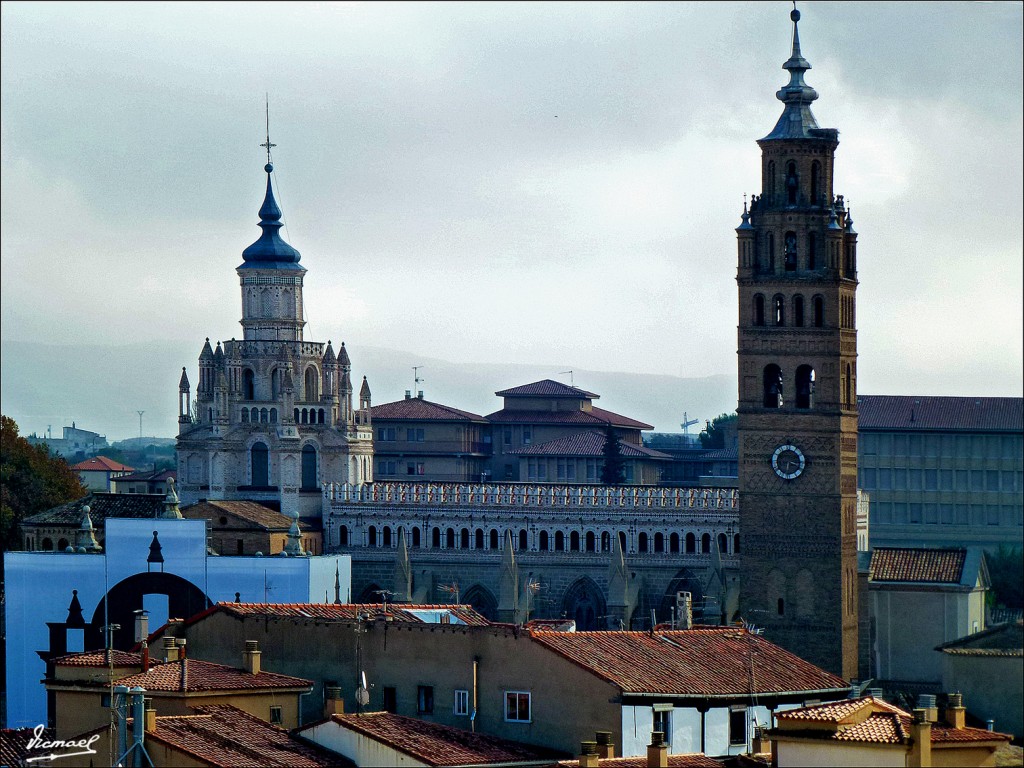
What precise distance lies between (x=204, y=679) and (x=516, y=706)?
20.7 ft

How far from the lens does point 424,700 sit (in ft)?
187

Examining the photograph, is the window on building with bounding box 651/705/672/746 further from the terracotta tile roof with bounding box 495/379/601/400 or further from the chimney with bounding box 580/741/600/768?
the terracotta tile roof with bounding box 495/379/601/400

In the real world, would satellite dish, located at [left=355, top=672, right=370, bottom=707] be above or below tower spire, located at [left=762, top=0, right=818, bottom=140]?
below

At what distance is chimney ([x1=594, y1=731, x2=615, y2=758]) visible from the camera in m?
51.3

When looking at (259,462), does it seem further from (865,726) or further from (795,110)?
(865,726)

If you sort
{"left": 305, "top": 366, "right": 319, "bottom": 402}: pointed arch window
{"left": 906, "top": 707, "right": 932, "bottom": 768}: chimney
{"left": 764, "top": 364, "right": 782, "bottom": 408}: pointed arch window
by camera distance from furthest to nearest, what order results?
{"left": 305, "top": 366, "right": 319, "bottom": 402}: pointed arch window → {"left": 764, "top": 364, "right": 782, "bottom": 408}: pointed arch window → {"left": 906, "top": 707, "right": 932, "bottom": 768}: chimney

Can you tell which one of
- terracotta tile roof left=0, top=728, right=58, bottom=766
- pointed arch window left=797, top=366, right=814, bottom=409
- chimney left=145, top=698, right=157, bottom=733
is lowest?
terracotta tile roof left=0, top=728, right=58, bottom=766

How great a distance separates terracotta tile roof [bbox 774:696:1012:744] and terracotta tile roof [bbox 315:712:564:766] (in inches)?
247

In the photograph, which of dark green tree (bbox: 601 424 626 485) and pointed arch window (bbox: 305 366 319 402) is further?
dark green tree (bbox: 601 424 626 485)

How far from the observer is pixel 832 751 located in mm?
45406

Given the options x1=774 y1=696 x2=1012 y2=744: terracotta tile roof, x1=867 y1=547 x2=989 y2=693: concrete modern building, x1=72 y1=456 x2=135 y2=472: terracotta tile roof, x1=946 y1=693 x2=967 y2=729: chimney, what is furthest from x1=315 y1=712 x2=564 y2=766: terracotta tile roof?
x1=72 y1=456 x2=135 y2=472: terracotta tile roof

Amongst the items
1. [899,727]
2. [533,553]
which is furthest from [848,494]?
[899,727]

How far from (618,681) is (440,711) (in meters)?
4.02

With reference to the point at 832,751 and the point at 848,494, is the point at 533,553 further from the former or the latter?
the point at 832,751
